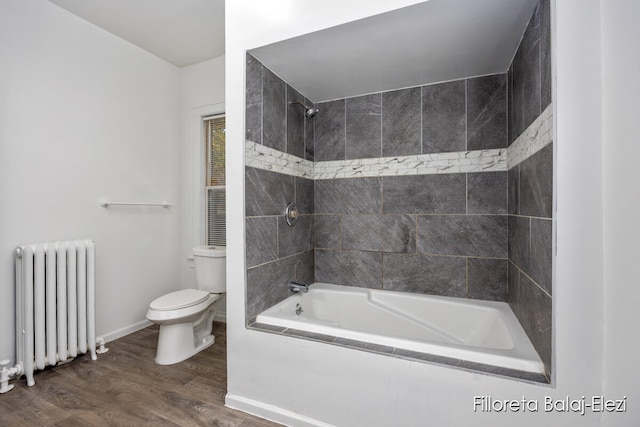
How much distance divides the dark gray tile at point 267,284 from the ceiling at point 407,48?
50.7 inches

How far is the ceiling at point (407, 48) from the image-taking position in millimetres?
1354

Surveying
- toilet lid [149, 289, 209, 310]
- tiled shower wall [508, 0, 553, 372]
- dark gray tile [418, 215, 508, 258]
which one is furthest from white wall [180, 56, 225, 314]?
tiled shower wall [508, 0, 553, 372]

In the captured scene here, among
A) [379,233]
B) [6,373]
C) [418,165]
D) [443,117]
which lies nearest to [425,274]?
[379,233]

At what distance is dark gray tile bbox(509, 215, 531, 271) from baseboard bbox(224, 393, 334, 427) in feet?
4.25

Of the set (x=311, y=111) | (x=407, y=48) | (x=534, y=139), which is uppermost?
(x=407, y=48)

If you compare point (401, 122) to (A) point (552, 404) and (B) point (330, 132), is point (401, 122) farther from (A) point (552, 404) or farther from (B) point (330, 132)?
(A) point (552, 404)

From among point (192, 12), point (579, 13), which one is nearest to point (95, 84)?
point (192, 12)

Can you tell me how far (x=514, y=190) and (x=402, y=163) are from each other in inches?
29.2

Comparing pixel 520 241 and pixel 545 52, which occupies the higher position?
pixel 545 52

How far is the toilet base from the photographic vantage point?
214 centimetres

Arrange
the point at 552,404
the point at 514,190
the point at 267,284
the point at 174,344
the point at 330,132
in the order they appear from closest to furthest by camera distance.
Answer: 1. the point at 552,404
2. the point at 514,190
3. the point at 267,284
4. the point at 174,344
5. the point at 330,132

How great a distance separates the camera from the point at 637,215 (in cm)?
88

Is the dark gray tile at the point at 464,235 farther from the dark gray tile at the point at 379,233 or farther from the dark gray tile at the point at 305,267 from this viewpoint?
the dark gray tile at the point at 305,267

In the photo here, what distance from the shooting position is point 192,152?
3.06 metres
